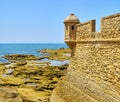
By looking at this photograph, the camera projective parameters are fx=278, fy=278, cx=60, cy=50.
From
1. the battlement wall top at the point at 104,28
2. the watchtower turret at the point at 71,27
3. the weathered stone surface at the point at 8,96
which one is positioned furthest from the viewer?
the watchtower turret at the point at 71,27

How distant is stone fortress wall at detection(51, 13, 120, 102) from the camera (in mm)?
11401

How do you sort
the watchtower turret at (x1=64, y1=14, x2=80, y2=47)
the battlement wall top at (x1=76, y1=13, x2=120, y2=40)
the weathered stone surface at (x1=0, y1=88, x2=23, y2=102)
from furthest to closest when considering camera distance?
the watchtower turret at (x1=64, y1=14, x2=80, y2=47) < the weathered stone surface at (x1=0, y1=88, x2=23, y2=102) < the battlement wall top at (x1=76, y1=13, x2=120, y2=40)

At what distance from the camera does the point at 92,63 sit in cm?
1370

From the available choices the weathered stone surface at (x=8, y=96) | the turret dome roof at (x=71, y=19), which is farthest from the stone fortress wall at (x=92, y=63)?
the weathered stone surface at (x=8, y=96)

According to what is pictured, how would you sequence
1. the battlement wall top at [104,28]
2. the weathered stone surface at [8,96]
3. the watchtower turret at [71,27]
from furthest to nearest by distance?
1. the watchtower turret at [71,27]
2. the weathered stone surface at [8,96]
3. the battlement wall top at [104,28]

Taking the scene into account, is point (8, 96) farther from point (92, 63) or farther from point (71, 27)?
point (71, 27)

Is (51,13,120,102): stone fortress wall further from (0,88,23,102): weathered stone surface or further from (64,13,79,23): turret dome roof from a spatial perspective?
(0,88,23,102): weathered stone surface

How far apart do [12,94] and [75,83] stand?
368cm

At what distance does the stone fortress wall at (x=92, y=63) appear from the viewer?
11401 mm

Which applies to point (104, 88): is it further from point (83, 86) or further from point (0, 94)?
point (0, 94)

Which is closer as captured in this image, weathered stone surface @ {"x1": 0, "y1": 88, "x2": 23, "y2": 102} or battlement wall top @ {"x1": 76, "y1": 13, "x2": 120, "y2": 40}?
battlement wall top @ {"x1": 76, "y1": 13, "x2": 120, "y2": 40}

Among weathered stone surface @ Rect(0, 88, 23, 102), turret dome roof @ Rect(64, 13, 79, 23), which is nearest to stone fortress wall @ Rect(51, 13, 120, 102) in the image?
turret dome roof @ Rect(64, 13, 79, 23)

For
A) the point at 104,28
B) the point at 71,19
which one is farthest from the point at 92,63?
the point at 71,19

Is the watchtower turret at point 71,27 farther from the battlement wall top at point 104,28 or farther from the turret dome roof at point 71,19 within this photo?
the battlement wall top at point 104,28
